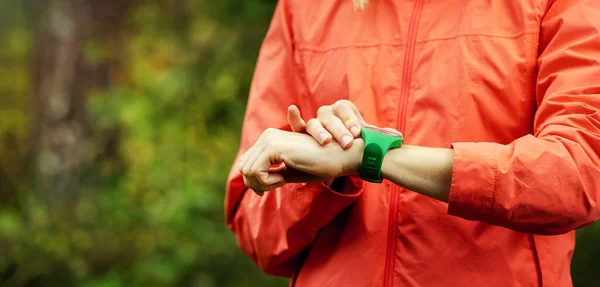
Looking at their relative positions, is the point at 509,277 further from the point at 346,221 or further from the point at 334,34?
the point at 334,34

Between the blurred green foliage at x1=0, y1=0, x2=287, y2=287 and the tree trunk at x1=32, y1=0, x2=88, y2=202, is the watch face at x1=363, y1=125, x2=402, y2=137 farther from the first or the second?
the tree trunk at x1=32, y1=0, x2=88, y2=202

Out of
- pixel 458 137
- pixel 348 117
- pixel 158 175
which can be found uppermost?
pixel 348 117

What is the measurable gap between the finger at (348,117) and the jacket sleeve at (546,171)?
0.69ft

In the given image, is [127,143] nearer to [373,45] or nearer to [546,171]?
[373,45]

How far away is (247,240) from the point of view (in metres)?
2.13

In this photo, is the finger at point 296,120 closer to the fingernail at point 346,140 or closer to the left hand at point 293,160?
the left hand at point 293,160

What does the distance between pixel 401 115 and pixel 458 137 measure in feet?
0.47

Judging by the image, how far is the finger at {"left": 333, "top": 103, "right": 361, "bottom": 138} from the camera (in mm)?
1724

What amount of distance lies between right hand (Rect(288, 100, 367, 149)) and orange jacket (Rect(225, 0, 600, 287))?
6.3 inches

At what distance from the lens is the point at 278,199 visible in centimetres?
201

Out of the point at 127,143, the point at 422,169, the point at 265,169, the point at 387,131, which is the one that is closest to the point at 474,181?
the point at 422,169

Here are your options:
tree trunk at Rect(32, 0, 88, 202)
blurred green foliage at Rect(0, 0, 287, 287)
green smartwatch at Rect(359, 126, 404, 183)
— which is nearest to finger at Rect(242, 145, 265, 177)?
green smartwatch at Rect(359, 126, 404, 183)

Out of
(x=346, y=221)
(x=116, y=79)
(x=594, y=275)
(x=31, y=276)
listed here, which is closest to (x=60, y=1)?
(x=116, y=79)

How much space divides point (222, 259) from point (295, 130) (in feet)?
9.82
